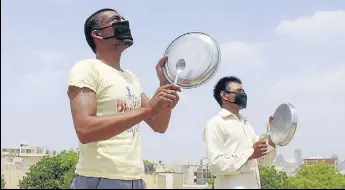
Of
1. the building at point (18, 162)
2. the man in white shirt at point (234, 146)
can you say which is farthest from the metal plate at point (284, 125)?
the building at point (18, 162)

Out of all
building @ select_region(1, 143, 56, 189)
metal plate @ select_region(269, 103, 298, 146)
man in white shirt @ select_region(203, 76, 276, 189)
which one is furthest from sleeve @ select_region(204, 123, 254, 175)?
building @ select_region(1, 143, 56, 189)

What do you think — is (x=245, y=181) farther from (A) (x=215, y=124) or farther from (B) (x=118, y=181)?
(B) (x=118, y=181)

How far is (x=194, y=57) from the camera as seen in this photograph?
10.6 ft

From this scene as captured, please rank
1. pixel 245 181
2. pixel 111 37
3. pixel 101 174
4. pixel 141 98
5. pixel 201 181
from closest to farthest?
pixel 101 174, pixel 111 37, pixel 141 98, pixel 245 181, pixel 201 181

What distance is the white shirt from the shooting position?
4.03 m

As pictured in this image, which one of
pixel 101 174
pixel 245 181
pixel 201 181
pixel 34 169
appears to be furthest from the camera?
pixel 201 181

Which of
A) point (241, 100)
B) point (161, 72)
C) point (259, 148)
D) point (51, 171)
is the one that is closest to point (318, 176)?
point (51, 171)

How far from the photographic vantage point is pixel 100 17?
10.1ft

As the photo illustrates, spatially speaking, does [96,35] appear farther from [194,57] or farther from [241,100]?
[241,100]

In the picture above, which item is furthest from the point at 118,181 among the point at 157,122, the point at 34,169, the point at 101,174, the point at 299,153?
the point at 299,153

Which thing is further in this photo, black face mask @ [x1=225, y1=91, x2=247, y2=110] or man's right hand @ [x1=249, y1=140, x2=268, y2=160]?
black face mask @ [x1=225, y1=91, x2=247, y2=110]

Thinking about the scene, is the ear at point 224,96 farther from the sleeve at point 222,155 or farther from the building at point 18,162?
the building at point 18,162

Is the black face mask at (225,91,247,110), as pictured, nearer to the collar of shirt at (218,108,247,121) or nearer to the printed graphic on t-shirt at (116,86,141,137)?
the collar of shirt at (218,108,247,121)

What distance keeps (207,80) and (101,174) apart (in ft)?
2.90
